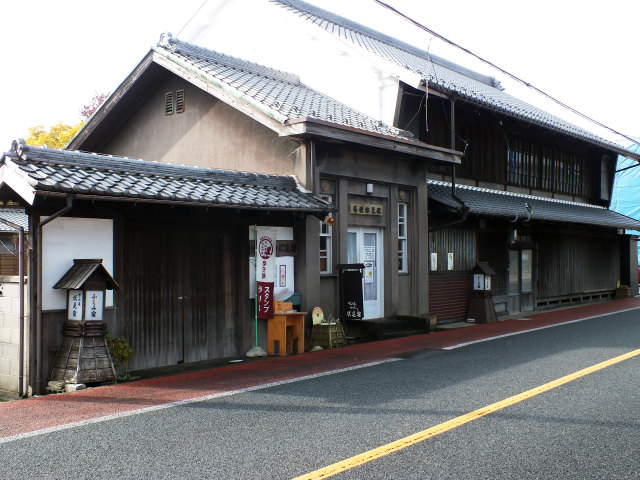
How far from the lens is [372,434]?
20.1 feet

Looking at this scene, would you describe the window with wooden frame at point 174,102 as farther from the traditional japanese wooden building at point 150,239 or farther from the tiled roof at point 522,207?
the tiled roof at point 522,207

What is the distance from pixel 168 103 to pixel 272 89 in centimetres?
268

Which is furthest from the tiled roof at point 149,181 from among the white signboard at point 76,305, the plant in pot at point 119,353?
the plant in pot at point 119,353

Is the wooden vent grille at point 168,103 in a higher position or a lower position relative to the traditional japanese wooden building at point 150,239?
higher

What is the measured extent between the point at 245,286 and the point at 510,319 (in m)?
9.58

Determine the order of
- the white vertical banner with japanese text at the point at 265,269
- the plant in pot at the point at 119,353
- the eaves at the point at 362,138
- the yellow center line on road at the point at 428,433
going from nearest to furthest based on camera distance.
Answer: the yellow center line on road at the point at 428,433 < the plant in pot at the point at 119,353 < the white vertical banner with japanese text at the point at 265,269 < the eaves at the point at 362,138

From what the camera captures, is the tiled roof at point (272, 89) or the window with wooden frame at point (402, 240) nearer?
the tiled roof at point (272, 89)

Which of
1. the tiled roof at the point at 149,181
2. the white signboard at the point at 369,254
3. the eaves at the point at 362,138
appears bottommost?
the white signboard at the point at 369,254

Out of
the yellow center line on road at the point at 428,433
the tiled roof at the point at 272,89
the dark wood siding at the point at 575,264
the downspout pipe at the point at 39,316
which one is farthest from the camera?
the dark wood siding at the point at 575,264

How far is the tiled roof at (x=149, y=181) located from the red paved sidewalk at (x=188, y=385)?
8.71 ft

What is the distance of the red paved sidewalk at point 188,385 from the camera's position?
7.09 meters

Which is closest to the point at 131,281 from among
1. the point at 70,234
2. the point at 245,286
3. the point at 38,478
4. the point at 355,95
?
the point at 70,234

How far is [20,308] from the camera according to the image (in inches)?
347

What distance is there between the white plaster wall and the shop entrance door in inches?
236
